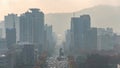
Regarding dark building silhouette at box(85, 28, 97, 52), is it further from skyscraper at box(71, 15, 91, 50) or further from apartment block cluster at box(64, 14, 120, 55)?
skyscraper at box(71, 15, 91, 50)

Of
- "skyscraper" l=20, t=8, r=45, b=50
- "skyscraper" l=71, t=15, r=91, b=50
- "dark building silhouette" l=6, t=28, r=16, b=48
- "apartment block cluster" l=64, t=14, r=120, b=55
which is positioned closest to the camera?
"apartment block cluster" l=64, t=14, r=120, b=55

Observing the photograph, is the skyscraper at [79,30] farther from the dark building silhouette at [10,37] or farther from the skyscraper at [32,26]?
the dark building silhouette at [10,37]

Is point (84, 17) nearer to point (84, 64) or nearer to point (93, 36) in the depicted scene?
point (93, 36)

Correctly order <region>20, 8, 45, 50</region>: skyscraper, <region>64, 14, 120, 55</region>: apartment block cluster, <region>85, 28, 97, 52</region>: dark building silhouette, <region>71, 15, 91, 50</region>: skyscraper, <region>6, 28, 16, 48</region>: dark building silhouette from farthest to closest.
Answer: <region>20, 8, 45, 50</region>: skyscraper < <region>6, 28, 16, 48</region>: dark building silhouette < <region>71, 15, 91, 50</region>: skyscraper < <region>85, 28, 97, 52</region>: dark building silhouette < <region>64, 14, 120, 55</region>: apartment block cluster

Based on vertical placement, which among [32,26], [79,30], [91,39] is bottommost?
[91,39]

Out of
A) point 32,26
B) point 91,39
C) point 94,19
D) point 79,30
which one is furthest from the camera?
point 94,19

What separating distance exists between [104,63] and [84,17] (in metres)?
15.4

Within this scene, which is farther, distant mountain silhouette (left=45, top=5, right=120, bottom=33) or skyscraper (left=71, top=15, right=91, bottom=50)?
distant mountain silhouette (left=45, top=5, right=120, bottom=33)

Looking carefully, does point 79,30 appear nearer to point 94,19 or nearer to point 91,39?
point 91,39

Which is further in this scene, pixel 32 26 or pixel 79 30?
pixel 32 26

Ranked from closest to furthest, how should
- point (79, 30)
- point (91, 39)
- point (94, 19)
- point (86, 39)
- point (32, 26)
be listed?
point (86, 39) → point (91, 39) → point (79, 30) → point (32, 26) → point (94, 19)

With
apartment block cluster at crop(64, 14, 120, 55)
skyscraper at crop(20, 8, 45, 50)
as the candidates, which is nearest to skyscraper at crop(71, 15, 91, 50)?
apartment block cluster at crop(64, 14, 120, 55)

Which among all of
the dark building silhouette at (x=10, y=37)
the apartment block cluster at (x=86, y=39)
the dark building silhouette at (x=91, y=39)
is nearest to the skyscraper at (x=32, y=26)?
the dark building silhouette at (x=10, y=37)

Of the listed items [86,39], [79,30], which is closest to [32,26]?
[79,30]
